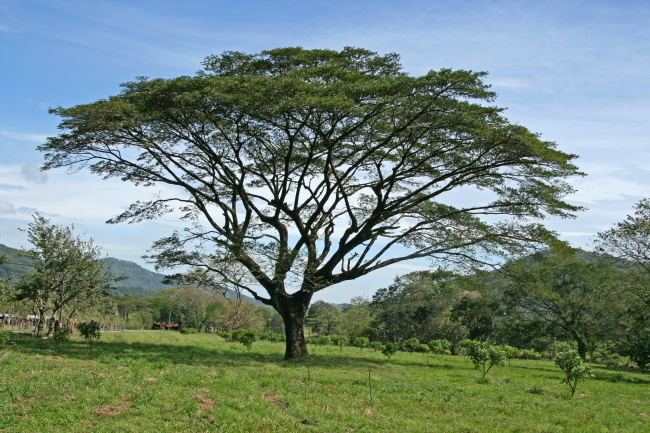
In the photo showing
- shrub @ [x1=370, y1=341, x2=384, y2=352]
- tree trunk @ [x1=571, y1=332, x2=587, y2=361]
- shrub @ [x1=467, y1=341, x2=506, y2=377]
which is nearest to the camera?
shrub @ [x1=467, y1=341, x2=506, y2=377]

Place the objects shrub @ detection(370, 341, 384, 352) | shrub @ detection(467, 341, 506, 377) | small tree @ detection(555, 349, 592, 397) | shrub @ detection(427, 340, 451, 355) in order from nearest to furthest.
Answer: small tree @ detection(555, 349, 592, 397) < shrub @ detection(467, 341, 506, 377) < shrub @ detection(370, 341, 384, 352) < shrub @ detection(427, 340, 451, 355)

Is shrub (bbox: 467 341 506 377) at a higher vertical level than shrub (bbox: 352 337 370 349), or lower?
higher

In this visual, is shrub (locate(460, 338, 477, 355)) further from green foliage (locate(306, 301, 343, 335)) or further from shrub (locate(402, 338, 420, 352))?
green foliage (locate(306, 301, 343, 335))

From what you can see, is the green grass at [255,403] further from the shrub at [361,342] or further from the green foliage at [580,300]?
the green foliage at [580,300]

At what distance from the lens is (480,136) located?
61.8 ft

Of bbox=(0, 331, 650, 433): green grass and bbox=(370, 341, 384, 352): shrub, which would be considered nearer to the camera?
bbox=(0, 331, 650, 433): green grass

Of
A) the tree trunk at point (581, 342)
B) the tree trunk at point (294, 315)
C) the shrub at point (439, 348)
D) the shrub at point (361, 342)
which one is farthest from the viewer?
the tree trunk at point (581, 342)

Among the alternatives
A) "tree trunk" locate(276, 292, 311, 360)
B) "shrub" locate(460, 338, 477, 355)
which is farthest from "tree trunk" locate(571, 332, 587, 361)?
"tree trunk" locate(276, 292, 311, 360)

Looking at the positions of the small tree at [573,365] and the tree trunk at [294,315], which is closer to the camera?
the small tree at [573,365]

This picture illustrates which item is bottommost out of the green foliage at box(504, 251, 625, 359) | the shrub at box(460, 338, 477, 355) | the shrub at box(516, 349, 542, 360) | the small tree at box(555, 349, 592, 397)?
the shrub at box(516, 349, 542, 360)

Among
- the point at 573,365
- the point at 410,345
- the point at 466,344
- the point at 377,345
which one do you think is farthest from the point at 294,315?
the point at 410,345

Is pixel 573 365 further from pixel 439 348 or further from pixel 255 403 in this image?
pixel 439 348

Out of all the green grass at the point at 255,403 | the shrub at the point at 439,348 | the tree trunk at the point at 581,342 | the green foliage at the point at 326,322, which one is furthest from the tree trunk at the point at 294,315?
the green foliage at the point at 326,322

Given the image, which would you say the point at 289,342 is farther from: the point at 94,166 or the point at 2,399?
the point at 2,399
